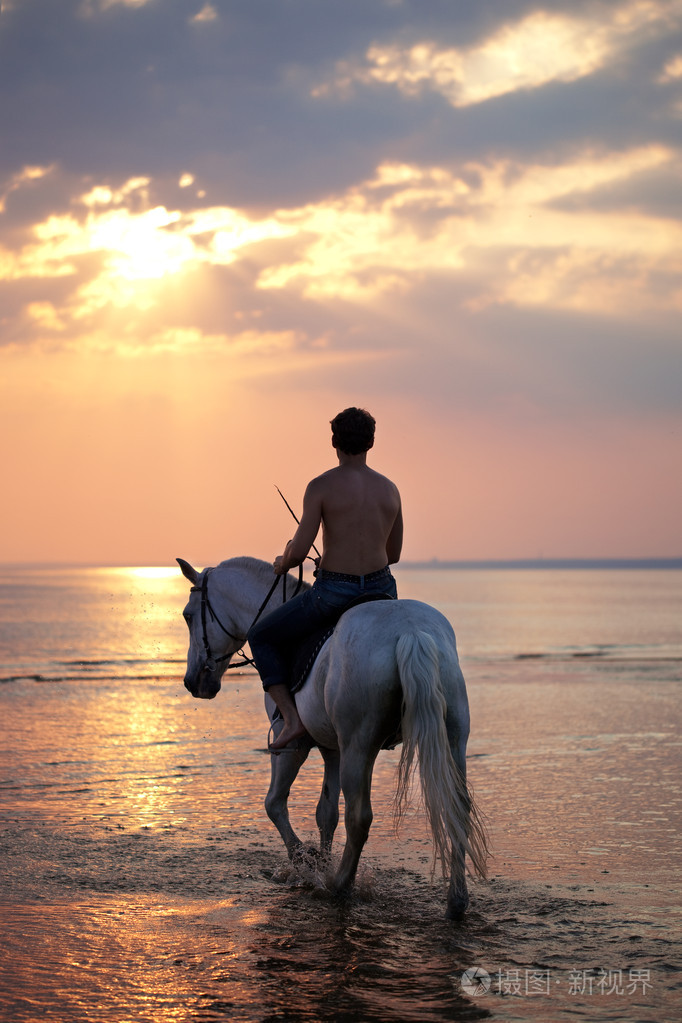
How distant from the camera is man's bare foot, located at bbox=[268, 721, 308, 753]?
23.1 ft

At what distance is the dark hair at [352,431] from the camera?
22.1 feet

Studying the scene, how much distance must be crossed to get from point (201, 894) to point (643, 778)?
246 inches

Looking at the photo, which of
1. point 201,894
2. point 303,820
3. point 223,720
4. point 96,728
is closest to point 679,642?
point 223,720

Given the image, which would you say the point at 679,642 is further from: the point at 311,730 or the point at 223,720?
the point at 311,730

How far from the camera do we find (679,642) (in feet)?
121

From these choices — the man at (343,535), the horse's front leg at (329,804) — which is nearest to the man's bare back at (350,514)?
the man at (343,535)

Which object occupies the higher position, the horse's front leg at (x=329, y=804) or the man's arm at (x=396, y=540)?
the man's arm at (x=396, y=540)

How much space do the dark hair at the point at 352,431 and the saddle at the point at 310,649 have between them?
95 cm

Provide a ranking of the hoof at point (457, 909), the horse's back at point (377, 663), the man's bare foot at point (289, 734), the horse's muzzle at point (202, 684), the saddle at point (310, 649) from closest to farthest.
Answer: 1. the horse's back at point (377, 663)
2. the hoof at point (457, 909)
3. the saddle at point (310, 649)
4. the man's bare foot at point (289, 734)
5. the horse's muzzle at point (202, 684)

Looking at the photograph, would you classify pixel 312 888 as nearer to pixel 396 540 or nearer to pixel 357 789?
pixel 357 789

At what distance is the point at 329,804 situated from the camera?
7414 mm

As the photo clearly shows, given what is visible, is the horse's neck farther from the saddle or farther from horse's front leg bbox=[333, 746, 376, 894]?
horse's front leg bbox=[333, 746, 376, 894]

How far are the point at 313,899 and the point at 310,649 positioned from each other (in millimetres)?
1647

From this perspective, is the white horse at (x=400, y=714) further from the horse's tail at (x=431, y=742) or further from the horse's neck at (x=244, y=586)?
the horse's neck at (x=244, y=586)
